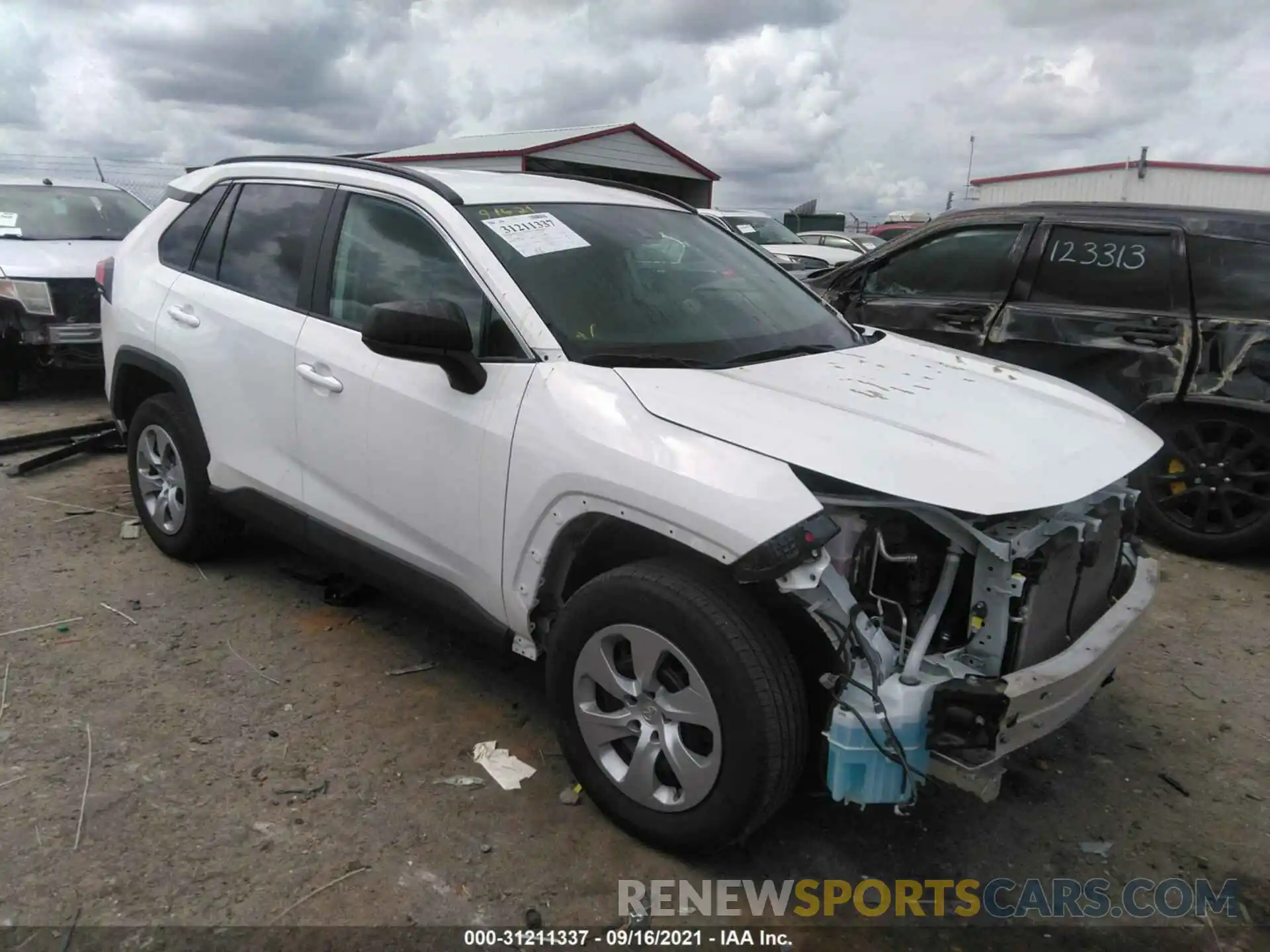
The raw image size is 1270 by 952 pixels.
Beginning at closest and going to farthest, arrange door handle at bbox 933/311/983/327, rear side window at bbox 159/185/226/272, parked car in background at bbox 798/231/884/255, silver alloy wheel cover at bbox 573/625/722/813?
silver alloy wheel cover at bbox 573/625/722/813, rear side window at bbox 159/185/226/272, door handle at bbox 933/311/983/327, parked car in background at bbox 798/231/884/255

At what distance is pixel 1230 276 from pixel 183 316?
5046 mm

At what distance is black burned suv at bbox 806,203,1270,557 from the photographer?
4699 millimetres

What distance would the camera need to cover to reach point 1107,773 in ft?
10.2

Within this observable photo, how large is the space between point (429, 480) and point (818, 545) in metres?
1.34

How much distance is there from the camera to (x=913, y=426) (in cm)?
250

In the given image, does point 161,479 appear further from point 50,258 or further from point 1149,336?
point 1149,336

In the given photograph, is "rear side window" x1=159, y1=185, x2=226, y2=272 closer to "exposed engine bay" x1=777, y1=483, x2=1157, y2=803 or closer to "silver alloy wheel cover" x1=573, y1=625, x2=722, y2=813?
"silver alloy wheel cover" x1=573, y1=625, x2=722, y2=813

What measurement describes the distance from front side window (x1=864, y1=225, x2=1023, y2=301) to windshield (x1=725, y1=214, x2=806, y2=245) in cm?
706

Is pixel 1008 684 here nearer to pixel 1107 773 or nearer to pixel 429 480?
pixel 1107 773

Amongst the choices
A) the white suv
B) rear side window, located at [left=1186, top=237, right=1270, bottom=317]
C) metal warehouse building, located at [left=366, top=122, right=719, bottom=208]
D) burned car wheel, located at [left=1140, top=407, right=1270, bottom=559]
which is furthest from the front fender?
metal warehouse building, located at [left=366, top=122, right=719, bottom=208]

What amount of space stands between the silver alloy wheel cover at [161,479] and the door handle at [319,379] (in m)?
1.12

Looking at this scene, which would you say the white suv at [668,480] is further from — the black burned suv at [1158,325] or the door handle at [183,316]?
the black burned suv at [1158,325]

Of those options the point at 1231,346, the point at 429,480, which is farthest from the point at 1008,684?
the point at 1231,346

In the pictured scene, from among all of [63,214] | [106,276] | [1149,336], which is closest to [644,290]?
[106,276]
